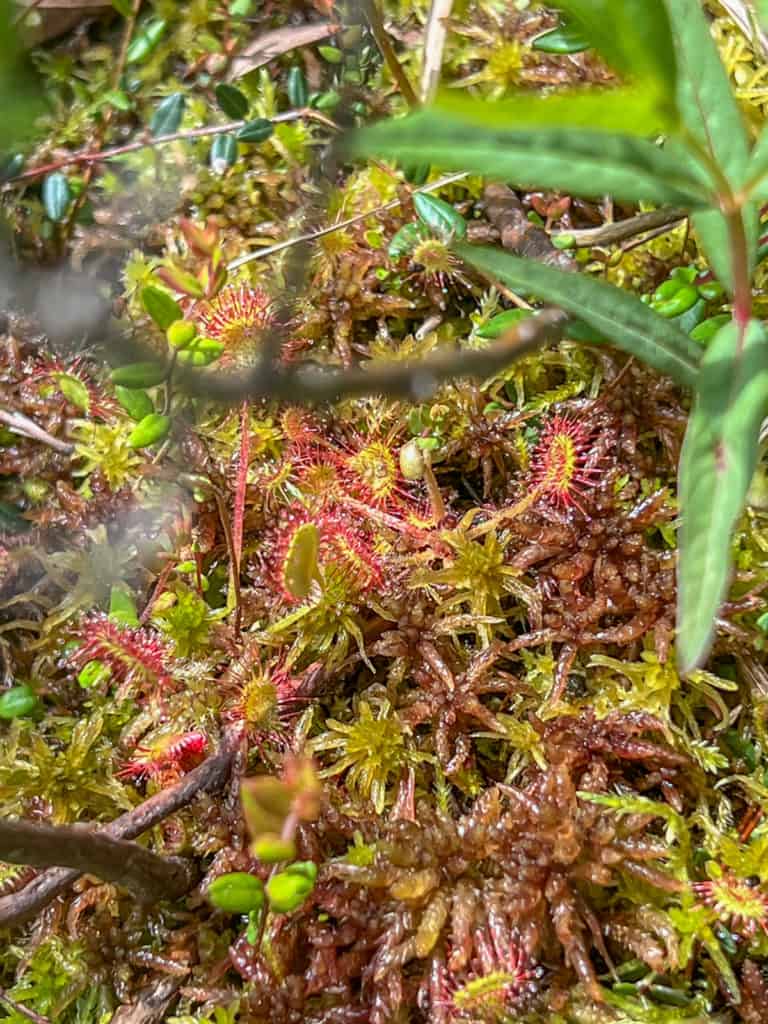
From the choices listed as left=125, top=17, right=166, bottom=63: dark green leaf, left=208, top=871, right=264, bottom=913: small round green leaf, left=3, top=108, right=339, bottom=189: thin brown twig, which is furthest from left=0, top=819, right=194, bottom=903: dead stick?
left=125, top=17, right=166, bottom=63: dark green leaf

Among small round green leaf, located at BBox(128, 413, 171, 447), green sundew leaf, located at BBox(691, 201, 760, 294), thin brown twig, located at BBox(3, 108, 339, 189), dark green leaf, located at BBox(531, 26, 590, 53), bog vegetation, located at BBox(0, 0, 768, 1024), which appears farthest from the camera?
thin brown twig, located at BBox(3, 108, 339, 189)

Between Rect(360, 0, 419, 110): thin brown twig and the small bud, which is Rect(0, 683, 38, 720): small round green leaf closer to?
the small bud

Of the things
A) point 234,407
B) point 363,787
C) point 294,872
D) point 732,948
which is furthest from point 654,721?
point 234,407

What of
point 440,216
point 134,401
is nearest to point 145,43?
point 440,216

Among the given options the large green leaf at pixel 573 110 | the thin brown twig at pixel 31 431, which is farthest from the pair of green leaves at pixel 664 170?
the thin brown twig at pixel 31 431

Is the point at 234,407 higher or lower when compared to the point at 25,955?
higher

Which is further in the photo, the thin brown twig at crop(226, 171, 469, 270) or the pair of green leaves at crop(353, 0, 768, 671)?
the thin brown twig at crop(226, 171, 469, 270)

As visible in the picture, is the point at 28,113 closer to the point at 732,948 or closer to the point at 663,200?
the point at 663,200
